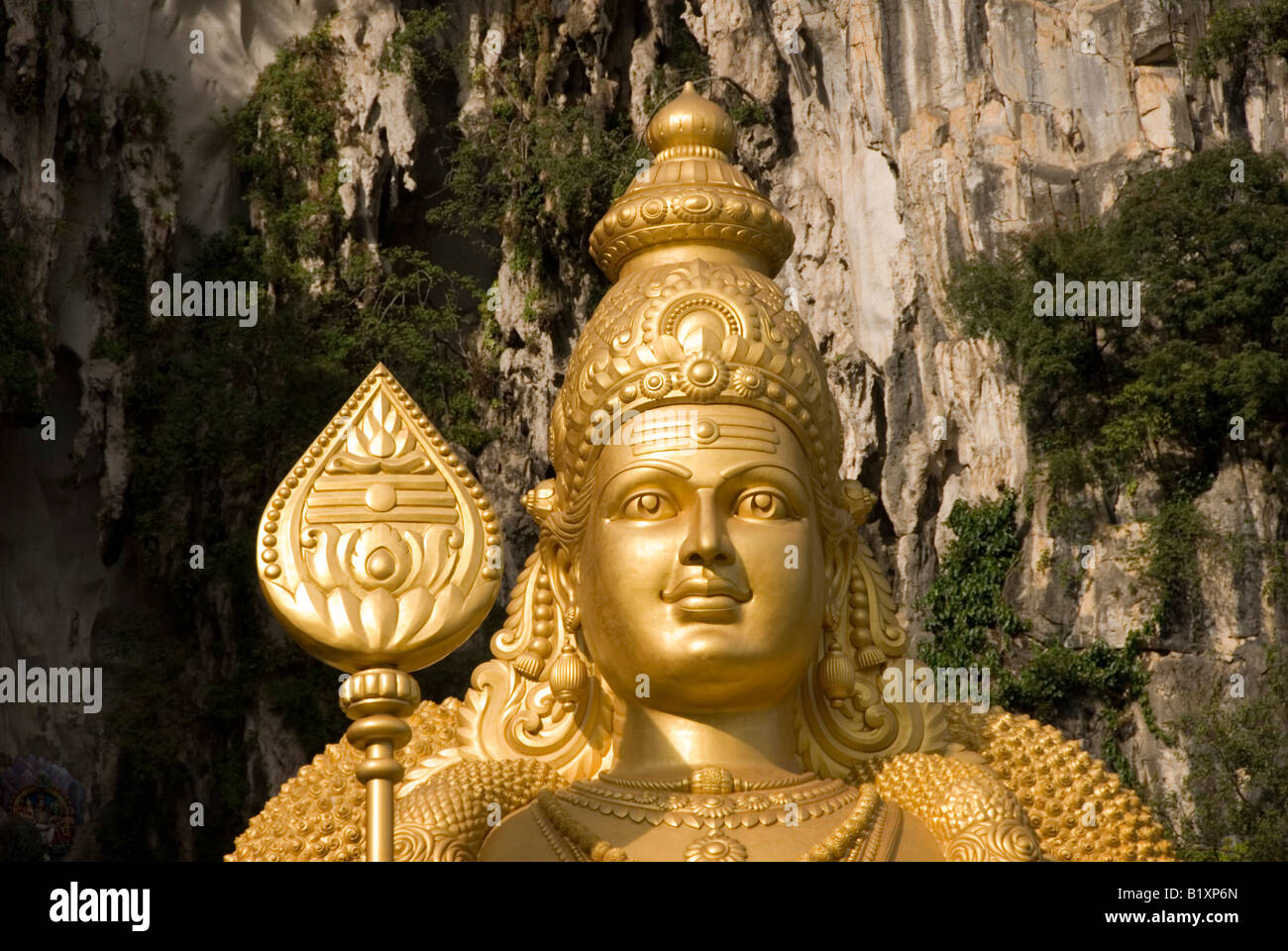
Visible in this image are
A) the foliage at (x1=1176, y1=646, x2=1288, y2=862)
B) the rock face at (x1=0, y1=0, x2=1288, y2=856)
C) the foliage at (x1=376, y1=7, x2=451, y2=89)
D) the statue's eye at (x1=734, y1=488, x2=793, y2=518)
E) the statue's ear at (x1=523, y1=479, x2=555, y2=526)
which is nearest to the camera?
the statue's eye at (x1=734, y1=488, x2=793, y2=518)

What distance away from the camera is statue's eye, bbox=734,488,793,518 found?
5.83 meters

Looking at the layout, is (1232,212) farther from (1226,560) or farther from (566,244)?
(566,244)

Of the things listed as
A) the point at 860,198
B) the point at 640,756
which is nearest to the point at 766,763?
the point at 640,756

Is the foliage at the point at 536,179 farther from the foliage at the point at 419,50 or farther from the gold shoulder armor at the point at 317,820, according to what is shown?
the gold shoulder armor at the point at 317,820

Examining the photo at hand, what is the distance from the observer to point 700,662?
5.67m

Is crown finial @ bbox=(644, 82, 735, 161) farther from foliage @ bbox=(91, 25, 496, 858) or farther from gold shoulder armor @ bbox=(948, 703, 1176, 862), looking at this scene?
foliage @ bbox=(91, 25, 496, 858)

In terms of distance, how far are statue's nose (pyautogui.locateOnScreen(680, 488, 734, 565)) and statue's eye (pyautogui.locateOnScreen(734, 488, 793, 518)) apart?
9cm

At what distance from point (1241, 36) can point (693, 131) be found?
16207 mm

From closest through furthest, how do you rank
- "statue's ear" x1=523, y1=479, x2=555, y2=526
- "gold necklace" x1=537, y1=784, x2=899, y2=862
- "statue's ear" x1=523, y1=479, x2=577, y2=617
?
"gold necklace" x1=537, y1=784, x2=899, y2=862 → "statue's ear" x1=523, y1=479, x2=577, y2=617 → "statue's ear" x1=523, y1=479, x2=555, y2=526

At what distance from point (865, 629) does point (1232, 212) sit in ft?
47.0

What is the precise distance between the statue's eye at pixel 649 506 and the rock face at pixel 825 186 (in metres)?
13.4

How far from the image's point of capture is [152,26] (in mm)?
21453

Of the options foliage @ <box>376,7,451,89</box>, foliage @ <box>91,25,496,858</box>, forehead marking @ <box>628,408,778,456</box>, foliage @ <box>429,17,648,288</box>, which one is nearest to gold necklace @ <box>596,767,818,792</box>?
forehead marking @ <box>628,408,778,456</box>

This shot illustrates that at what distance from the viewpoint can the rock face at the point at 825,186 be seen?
19.5 metres
